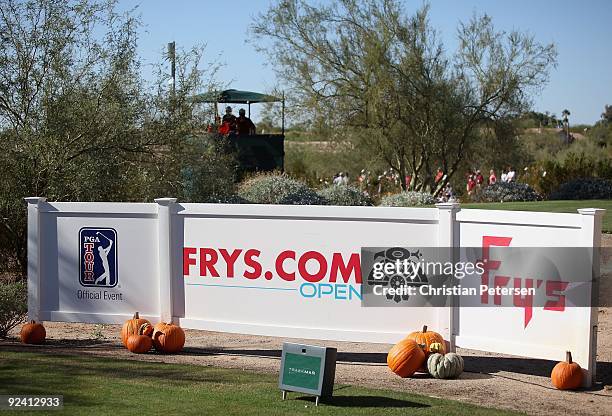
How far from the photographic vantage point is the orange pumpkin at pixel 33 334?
1035 centimetres

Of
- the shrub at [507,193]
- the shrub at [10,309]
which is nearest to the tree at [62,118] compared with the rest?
the shrub at [10,309]

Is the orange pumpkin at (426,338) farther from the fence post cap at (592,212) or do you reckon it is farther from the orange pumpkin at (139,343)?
the orange pumpkin at (139,343)

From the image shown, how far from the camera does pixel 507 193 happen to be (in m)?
30.7

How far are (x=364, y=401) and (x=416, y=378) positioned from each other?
1.29 meters

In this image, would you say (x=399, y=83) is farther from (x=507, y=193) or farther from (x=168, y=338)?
(x=168, y=338)

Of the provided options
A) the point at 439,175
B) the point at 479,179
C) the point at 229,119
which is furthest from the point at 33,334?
the point at 479,179

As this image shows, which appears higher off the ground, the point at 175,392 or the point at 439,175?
the point at 439,175

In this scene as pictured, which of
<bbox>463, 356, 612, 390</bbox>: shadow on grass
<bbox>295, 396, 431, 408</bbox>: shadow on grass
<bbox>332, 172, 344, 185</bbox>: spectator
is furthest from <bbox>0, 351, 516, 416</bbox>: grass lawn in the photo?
<bbox>332, 172, 344, 185</bbox>: spectator

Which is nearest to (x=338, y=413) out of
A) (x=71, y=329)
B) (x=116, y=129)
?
(x=71, y=329)

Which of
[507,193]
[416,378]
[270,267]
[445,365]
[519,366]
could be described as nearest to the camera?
[445,365]

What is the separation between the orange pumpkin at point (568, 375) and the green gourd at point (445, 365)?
939mm

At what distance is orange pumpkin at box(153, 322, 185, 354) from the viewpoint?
385 inches

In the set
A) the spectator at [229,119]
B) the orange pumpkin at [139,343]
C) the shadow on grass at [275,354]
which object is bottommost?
the shadow on grass at [275,354]

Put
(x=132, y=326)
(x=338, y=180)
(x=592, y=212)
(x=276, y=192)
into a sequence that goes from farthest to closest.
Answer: (x=338, y=180)
(x=276, y=192)
(x=132, y=326)
(x=592, y=212)
